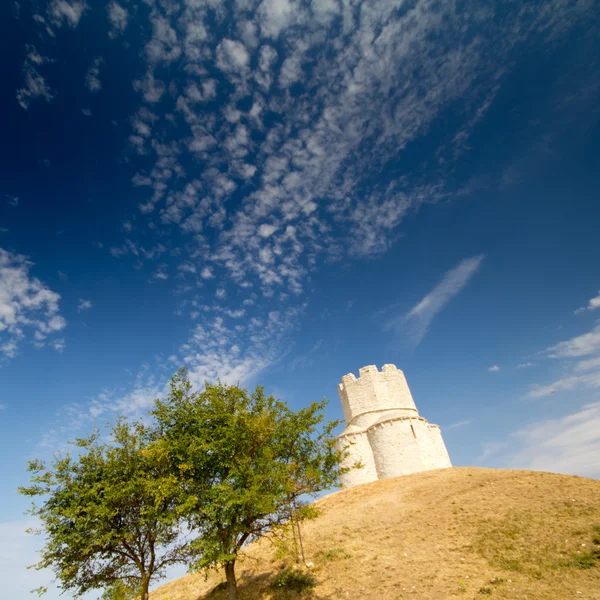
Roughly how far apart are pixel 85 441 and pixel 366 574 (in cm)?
1669

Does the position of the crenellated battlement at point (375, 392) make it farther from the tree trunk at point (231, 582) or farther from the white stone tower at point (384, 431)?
the tree trunk at point (231, 582)

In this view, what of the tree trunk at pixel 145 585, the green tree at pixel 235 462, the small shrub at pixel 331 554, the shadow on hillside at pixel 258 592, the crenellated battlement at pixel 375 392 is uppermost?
the crenellated battlement at pixel 375 392

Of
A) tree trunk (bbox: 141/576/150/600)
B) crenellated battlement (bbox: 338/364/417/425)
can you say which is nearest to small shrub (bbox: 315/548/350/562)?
tree trunk (bbox: 141/576/150/600)

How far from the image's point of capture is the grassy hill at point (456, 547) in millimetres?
15633

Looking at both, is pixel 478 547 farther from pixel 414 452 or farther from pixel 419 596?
pixel 414 452

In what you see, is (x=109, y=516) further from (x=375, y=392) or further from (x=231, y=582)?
(x=375, y=392)

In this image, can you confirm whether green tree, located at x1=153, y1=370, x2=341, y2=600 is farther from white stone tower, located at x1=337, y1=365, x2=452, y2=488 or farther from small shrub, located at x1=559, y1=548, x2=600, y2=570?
white stone tower, located at x1=337, y1=365, x2=452, y2=488

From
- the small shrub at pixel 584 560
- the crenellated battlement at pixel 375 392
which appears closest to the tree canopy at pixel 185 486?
the small shrub at pixel 584 560

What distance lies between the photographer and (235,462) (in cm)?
1739

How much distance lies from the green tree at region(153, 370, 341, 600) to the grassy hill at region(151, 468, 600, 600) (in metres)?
2.60

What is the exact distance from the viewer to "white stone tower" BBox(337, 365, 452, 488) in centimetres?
3772

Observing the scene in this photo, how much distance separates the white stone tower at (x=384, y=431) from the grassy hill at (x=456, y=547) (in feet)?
25.0

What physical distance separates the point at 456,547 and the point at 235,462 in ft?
43.0

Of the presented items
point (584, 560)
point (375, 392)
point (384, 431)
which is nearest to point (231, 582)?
point (584, 560)
